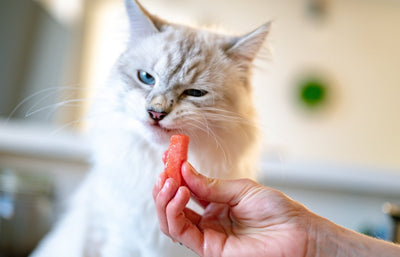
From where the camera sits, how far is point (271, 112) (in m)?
3.12

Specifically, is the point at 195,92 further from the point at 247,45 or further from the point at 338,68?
the point at 338,68

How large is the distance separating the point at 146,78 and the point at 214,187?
386 mm

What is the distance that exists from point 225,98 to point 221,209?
0.32m

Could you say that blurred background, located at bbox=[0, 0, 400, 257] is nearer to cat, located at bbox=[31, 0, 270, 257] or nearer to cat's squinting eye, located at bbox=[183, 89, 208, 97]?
cat, located at bbox=[31, 0, 270, 257]

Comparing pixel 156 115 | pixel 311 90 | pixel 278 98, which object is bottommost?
pixel 278 98

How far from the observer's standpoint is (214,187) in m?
0.76

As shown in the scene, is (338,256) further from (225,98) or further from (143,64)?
(143,64)

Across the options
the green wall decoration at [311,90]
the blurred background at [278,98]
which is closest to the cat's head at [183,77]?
the blurred background at [278,98]

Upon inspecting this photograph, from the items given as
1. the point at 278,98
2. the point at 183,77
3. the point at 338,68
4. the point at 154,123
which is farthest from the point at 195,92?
the point at 338,68

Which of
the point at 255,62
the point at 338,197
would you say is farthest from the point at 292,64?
the point at 255,62

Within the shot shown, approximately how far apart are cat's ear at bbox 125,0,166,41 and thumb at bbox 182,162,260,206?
492 millimetres

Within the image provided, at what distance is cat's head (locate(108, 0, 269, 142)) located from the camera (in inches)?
34.5

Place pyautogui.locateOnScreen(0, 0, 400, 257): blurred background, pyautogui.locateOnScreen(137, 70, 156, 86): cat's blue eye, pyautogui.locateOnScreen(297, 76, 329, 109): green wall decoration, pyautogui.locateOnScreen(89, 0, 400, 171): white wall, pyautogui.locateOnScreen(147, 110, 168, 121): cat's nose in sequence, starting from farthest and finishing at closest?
pyautogui.locateOnScreen(297, 76, 329, 109): green wall decoration, pyautogui.locateOnScreen(89, 0, 400, 171): white wall, pyautogui.locateOnScreen(0, 0, 400, 257): blurred background, pyautogui.locateOnScreen(137, 70, 156, 86): cat's blue eye, pyautogui.locateOnScreen(147, 110, 168, 121): cat's nose

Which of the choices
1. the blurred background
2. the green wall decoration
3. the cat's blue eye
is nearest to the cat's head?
the cat's blue eye
